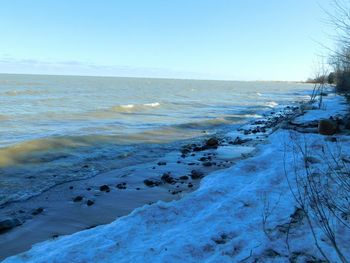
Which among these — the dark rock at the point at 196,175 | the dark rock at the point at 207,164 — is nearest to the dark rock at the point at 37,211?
the dark rock at the point at 196,175

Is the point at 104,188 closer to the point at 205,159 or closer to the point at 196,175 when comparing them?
the point at 196,175

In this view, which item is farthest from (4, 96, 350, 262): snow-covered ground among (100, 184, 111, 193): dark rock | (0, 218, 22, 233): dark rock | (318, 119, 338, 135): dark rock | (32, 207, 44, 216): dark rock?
(318, 119, 338, 135): dark rock

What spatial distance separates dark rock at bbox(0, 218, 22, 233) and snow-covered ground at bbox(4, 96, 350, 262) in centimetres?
161

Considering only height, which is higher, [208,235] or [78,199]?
[208,235]

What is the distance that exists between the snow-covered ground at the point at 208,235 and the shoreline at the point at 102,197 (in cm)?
118

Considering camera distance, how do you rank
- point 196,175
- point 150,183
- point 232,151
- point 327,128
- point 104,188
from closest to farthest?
point 104,188 < point 150,183 < point 196,175 < point 327,128 < point 232,151

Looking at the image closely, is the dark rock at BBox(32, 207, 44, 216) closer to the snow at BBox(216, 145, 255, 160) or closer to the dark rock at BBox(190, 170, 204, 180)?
the dark rock at BBox(190, 170, 204, 180)

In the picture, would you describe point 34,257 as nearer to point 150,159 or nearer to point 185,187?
point 185,187

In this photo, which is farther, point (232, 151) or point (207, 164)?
point (232, 151)

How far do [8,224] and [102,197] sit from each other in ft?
7.87

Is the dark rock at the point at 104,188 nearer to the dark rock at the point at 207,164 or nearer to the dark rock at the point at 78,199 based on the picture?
the dark rock at the point at 78,199

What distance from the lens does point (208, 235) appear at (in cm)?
555

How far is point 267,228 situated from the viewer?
565 cm

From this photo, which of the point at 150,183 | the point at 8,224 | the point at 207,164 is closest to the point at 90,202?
the point at 8,224
